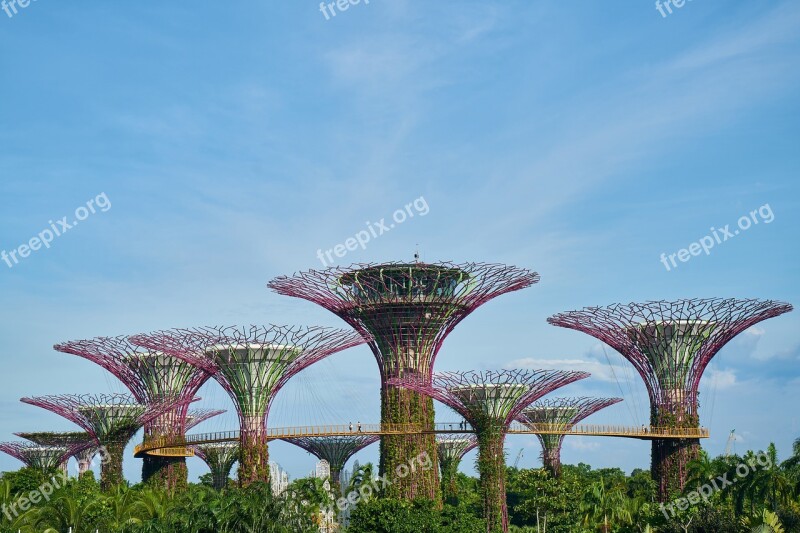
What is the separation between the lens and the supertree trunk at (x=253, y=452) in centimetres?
6222

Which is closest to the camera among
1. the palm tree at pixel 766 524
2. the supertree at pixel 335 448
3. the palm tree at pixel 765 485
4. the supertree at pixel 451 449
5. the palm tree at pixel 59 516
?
the palm tree at pixel 766 524

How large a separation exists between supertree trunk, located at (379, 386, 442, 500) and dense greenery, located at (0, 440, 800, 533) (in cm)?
457

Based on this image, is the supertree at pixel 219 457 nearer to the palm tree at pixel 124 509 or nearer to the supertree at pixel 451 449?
the supertree at pixel 451 449

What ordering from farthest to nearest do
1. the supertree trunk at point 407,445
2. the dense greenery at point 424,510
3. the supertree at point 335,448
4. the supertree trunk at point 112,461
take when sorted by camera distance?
the supertree at point 335,448 → the supertree trunk at point 112,461 → the supertree trunk at point 407,445 → the dense greenery at point 424,510

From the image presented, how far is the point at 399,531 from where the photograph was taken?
49.8 metres

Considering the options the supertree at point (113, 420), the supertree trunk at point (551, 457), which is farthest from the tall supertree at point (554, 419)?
the supertree at point (113, 420)

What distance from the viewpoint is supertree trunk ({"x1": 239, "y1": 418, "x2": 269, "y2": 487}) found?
2450 inches

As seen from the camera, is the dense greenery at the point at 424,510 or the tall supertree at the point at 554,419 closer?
the dense greenery at the point at 424,510

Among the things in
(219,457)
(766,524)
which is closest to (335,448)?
(219,457)

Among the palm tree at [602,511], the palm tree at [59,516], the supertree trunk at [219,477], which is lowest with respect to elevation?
the palm tree at [602,511]

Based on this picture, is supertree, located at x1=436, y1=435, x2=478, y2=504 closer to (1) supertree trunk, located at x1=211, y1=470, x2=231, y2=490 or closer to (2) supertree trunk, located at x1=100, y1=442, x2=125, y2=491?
(1) supertree trunk, located at x1=211, y1=470, x2=231, y2=490

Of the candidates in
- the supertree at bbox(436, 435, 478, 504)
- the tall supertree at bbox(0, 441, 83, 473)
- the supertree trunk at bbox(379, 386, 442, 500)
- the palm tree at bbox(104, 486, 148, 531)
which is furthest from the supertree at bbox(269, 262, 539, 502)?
the tall supertree at bbox(0, 441, 83, 473)

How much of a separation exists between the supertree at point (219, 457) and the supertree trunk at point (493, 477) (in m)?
37.2

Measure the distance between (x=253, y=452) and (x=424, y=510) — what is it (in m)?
14.9
